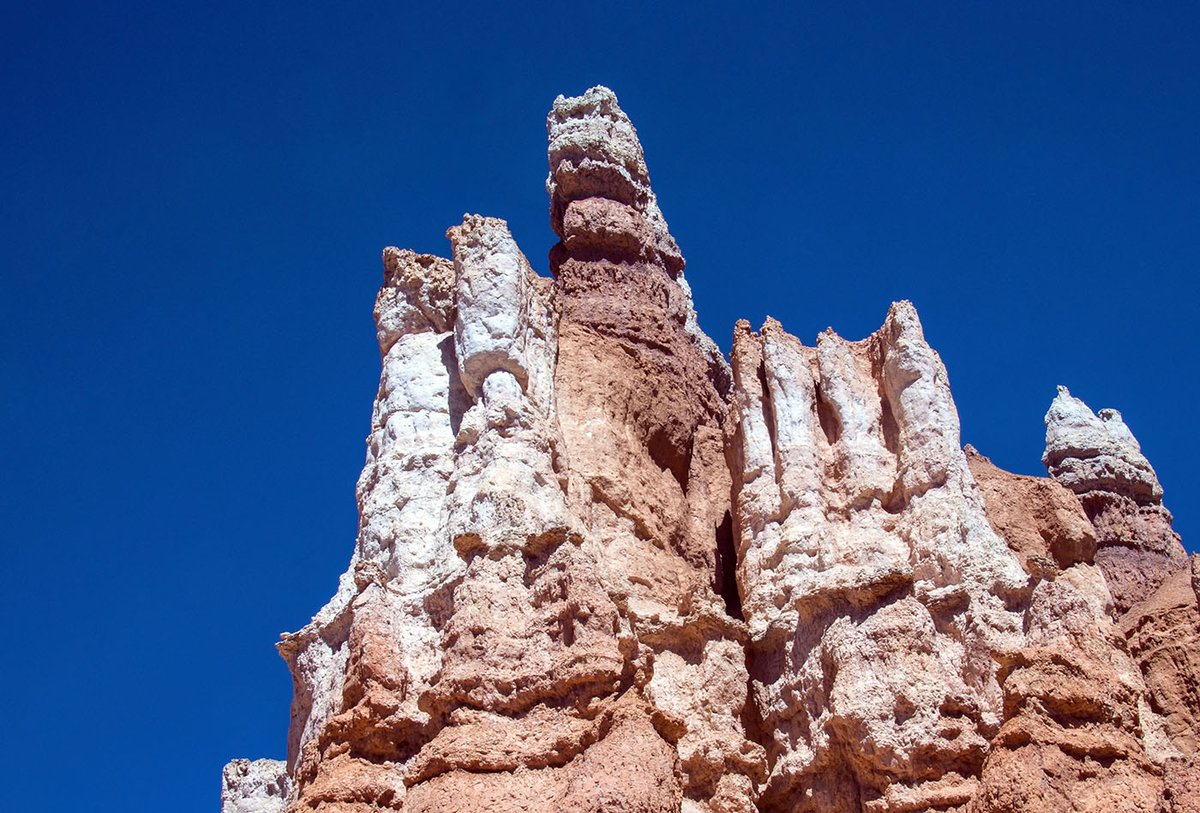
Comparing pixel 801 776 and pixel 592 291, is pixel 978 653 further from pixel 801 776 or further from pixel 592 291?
pixel 592 291

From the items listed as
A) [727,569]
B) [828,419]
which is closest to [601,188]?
[828,419]

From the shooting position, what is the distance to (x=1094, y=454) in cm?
2434

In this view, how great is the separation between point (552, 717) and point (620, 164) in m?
12.2

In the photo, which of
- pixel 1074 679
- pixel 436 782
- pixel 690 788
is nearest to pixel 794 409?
pixel 690 788

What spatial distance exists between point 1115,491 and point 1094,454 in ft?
3.00

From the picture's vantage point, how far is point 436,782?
1036cm

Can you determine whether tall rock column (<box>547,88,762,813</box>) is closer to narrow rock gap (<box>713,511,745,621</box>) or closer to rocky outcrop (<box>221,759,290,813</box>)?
narrow rock gap (<box>713,511,745,621</box>)

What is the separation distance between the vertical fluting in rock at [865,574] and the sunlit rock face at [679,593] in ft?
0.12

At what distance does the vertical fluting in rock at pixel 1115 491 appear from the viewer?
21406mm

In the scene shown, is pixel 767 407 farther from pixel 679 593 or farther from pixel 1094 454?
pixel 1094 454

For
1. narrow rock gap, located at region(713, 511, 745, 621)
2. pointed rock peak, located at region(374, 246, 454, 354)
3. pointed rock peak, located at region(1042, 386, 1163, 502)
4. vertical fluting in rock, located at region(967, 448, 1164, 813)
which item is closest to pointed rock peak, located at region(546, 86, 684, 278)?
pointed rock peak, located at region(374, 246, 454, 354)

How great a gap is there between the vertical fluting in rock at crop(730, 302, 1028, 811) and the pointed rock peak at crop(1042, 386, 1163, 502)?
811cm

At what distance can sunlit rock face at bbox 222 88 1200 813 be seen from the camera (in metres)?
10.5

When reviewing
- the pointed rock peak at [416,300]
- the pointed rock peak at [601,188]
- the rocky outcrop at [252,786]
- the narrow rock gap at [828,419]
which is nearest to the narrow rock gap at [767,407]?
the narrow rock gap at [828,419]
